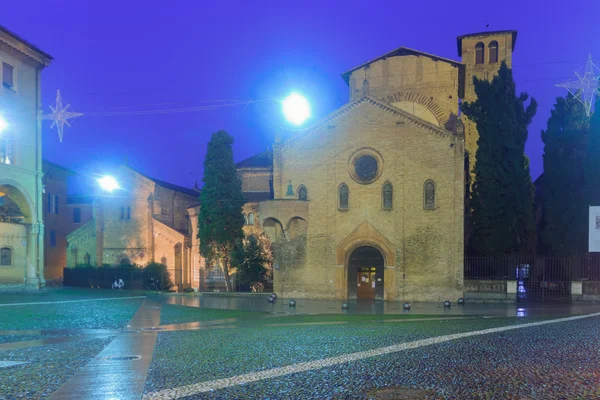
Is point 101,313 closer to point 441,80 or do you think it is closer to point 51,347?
point 51,347

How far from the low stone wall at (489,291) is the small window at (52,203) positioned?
38.5 meters

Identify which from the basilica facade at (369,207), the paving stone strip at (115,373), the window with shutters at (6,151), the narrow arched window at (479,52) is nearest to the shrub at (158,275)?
the basilica facade at (369,207)

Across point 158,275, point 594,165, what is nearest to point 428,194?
point 594,165

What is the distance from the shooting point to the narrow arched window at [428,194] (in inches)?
1086

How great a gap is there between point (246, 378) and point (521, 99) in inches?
1032

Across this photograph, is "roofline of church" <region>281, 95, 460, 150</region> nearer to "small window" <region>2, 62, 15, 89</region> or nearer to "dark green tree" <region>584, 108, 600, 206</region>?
"dark green tree" <region>584, 108, 600, 206</region>

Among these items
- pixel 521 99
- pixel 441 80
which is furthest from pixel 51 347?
pixel 441 80

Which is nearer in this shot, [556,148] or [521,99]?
[521,99]

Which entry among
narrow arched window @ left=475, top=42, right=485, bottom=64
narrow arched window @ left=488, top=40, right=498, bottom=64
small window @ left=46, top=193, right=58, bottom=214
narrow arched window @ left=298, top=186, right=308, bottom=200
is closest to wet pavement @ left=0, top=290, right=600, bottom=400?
narrow arched window @ left=298, top=186, right=308, bottom=200

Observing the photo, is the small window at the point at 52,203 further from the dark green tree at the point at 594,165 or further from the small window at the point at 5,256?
the dark green tree at the point at 594,165

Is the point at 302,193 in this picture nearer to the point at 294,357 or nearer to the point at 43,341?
the point at 43,341

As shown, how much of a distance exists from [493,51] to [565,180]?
45.5 ft

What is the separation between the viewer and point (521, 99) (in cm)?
2934

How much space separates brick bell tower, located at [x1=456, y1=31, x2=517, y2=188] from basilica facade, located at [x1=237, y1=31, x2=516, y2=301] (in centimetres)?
1312
